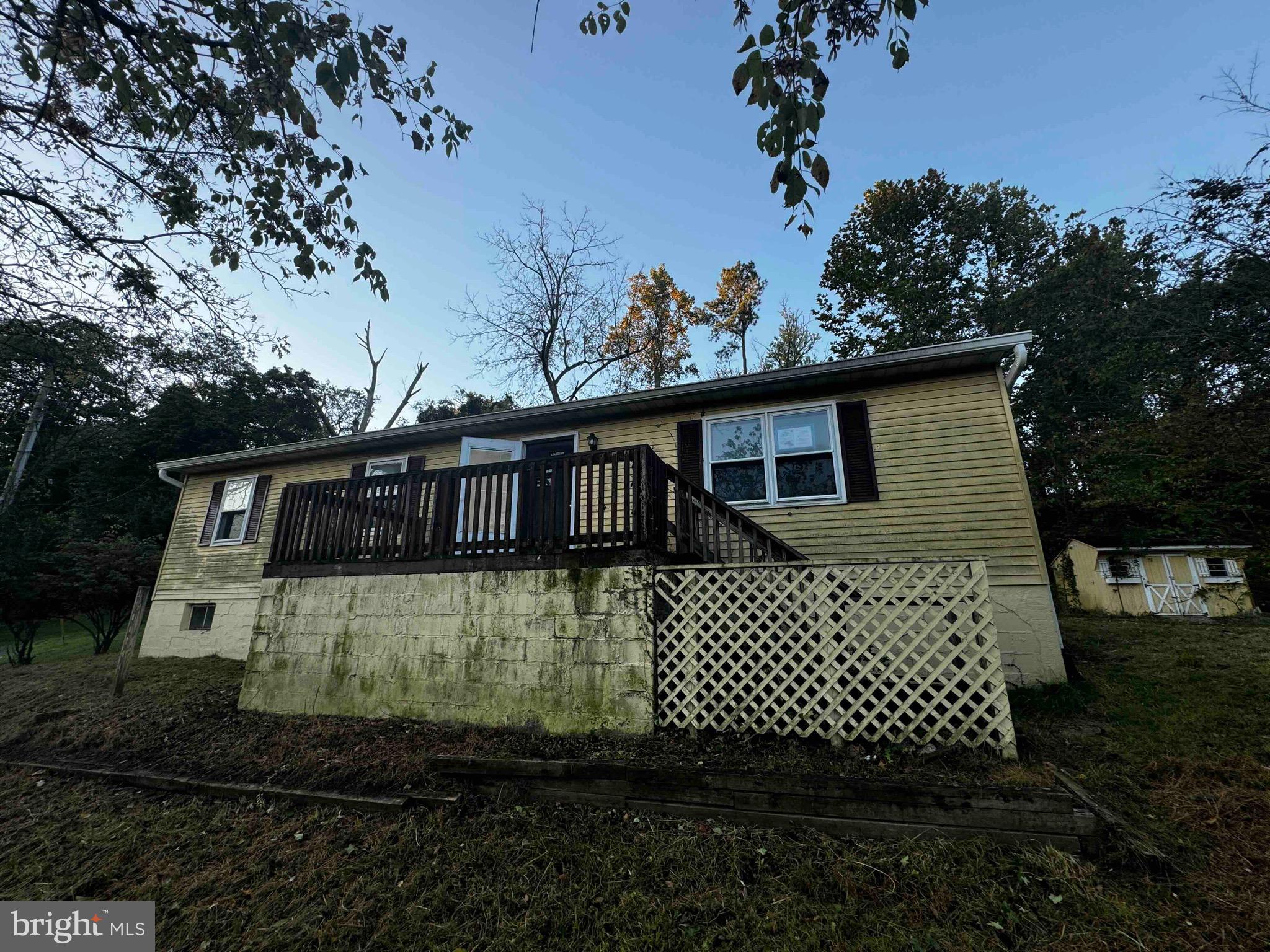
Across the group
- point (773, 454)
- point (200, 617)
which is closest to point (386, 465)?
point (200, 617)

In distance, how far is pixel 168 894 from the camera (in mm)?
3244

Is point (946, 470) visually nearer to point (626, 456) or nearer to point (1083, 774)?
point (1083, 774)

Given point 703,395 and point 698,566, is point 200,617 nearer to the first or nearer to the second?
point 703,395

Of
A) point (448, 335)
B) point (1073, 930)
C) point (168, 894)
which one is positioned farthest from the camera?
point (448, 335)

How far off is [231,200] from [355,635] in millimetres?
4579

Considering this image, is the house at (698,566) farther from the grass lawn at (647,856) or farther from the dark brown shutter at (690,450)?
the grass lawn at (647,856)

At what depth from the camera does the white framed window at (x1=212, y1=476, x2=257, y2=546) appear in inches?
460

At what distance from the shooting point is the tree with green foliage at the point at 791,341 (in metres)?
21.8

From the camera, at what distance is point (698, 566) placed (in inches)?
191

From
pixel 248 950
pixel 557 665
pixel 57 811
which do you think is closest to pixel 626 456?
pixel 557 665

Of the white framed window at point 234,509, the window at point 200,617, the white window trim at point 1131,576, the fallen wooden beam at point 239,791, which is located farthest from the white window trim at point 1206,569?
the window at point 200,617

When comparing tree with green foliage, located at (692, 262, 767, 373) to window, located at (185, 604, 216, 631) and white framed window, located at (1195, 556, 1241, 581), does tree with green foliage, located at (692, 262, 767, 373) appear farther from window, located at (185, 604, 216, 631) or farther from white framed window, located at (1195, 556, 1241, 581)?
window, located at (185, 604, 216, 631)

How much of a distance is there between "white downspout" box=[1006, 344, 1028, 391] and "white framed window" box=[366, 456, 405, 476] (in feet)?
34.1

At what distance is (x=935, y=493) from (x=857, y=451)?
3.74ft
